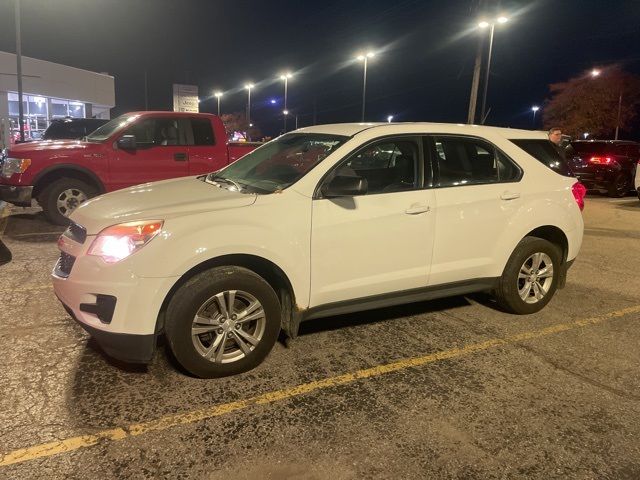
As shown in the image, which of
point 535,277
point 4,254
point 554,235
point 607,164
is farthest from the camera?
point 607,164

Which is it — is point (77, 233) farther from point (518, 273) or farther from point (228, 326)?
point (518, 273)

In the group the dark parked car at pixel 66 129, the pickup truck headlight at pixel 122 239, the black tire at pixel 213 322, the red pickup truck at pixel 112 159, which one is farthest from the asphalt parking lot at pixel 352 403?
the dark parked car at pixel 66 129

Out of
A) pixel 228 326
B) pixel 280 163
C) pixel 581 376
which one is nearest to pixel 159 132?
pixel 280 163

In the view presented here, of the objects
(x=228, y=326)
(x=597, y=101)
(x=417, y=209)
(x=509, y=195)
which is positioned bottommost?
(x=228, y=326)

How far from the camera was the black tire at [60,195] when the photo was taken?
8.48m

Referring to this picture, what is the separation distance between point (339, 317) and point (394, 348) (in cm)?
78

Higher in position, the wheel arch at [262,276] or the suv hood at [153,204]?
the suv hood at [153,204]

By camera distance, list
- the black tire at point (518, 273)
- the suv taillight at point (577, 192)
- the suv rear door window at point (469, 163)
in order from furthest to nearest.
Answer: the suv taillight at point (577, 192) < the black tire at point (518, 273) < the suv rear door window at point (469, 163)

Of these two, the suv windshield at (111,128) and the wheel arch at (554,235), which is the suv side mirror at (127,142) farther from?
the wheel arch at (554,235)

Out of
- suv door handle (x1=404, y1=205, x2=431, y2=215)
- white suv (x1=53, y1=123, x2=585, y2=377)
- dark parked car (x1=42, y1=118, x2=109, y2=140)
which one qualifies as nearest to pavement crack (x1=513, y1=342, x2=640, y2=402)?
white suv (x1=53, y1=123, x2=585, y2=377)

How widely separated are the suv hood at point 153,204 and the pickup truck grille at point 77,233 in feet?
0.12

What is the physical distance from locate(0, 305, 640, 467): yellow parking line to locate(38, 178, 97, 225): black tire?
6267 millimetres

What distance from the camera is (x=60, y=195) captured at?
855cm

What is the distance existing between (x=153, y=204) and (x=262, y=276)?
0.90 m
